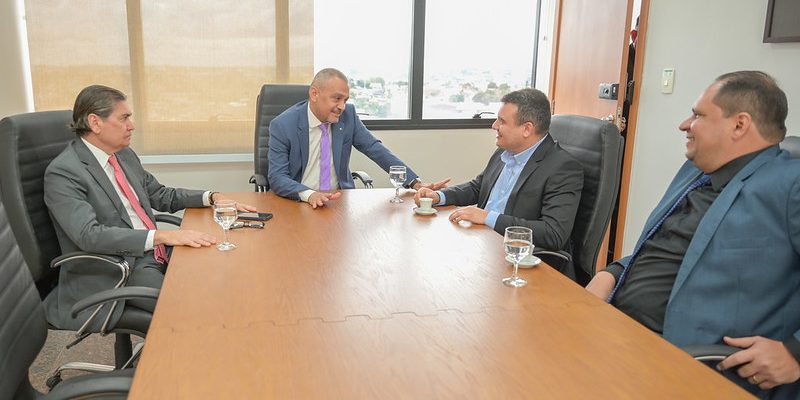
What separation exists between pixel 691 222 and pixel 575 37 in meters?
2.57

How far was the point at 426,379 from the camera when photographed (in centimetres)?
111

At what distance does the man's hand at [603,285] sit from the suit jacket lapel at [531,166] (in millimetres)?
494

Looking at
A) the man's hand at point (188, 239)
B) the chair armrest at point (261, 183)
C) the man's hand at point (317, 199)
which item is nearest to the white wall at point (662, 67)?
the chair armrest at point (261, 183)

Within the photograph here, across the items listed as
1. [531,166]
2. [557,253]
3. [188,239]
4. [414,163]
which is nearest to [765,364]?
[557,253]

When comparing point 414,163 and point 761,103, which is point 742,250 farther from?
point 414,163

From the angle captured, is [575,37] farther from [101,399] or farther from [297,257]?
[101,399]

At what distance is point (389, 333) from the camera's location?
130cm

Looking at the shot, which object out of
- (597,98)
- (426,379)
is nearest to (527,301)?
(426,379)

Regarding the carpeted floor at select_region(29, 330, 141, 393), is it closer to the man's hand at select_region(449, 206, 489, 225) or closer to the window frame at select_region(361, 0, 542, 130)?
the man's hand at select_region(449, 206, 489, 225)

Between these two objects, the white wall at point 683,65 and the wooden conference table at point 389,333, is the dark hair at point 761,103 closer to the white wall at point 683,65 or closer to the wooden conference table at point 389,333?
the wooden conference table at point 389,333

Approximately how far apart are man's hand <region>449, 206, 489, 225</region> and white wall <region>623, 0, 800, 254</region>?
1524mm

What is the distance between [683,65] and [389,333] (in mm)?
2722

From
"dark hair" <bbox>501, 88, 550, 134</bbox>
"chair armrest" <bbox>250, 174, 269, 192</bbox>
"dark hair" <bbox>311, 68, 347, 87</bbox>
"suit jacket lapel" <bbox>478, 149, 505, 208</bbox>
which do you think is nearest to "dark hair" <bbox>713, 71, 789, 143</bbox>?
"dark hair" <bbox>501, 88, 550, 134</bbox>

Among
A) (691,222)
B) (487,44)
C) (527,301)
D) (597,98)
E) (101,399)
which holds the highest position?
(487,44)
